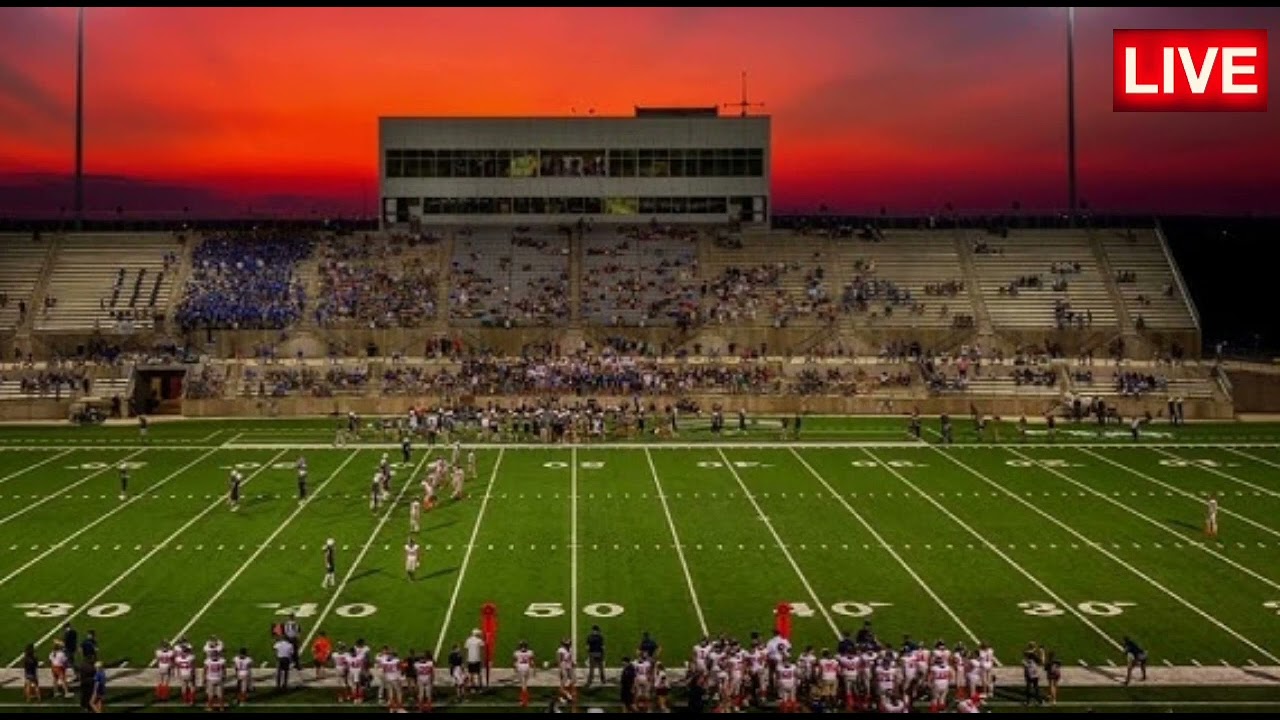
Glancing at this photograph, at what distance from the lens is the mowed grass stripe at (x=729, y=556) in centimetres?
2164

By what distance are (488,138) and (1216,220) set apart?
40.0m

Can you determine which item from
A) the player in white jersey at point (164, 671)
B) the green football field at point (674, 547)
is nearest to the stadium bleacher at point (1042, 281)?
the green football field at point (674, 547)

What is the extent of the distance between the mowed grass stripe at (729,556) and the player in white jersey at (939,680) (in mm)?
3199

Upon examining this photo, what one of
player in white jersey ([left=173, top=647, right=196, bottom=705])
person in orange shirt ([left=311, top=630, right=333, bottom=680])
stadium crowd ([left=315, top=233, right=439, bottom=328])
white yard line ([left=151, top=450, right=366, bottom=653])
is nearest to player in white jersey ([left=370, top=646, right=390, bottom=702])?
person in orange shirt ([left=311, top=630, right=333, bottom=680])

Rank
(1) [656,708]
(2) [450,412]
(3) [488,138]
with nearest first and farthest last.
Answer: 1. (1) [656,708]
2. (2) [450,412]
3. (3) [488,138]

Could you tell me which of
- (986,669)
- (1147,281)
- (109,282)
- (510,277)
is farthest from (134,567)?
(1147,281)

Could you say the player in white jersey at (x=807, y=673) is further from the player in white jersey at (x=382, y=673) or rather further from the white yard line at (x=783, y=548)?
the player in white jersey at (x=382, y=673)

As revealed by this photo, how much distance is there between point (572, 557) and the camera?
1024 inches

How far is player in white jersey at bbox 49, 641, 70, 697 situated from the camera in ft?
59.1

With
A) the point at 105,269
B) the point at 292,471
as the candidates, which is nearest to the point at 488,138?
the point at 105,269

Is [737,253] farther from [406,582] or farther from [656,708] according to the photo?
[656,708]

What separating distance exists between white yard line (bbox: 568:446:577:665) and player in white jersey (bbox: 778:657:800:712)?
326 cm

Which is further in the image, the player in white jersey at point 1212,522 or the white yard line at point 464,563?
the player in white jersey at point 1212,522

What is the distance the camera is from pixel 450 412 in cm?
4425
